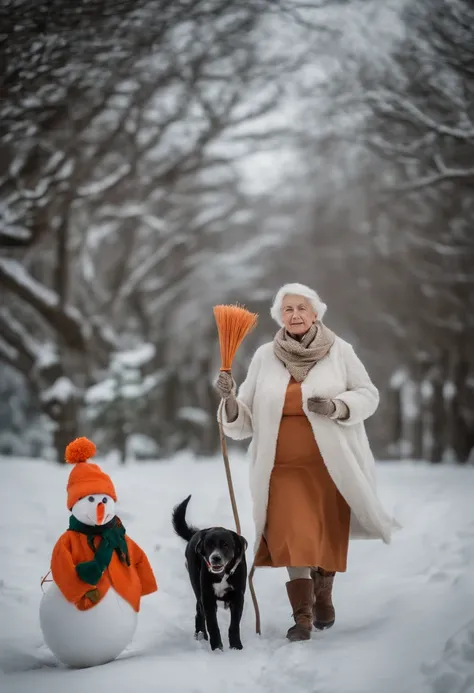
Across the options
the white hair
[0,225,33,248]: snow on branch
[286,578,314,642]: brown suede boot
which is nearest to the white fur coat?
the white hair

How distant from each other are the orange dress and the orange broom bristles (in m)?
0.43

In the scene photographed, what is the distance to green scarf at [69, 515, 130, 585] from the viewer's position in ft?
13.6

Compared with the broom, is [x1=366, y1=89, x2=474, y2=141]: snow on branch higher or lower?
higher

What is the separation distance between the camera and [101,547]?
13.9ft

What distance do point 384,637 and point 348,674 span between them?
52 centimetres

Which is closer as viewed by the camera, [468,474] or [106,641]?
[106,641]

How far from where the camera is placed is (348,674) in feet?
13.0

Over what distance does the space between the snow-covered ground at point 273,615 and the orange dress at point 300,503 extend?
1.55 feet

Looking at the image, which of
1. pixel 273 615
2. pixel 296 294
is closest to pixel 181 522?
pixel 273 615

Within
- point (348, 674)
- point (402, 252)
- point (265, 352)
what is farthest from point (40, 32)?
point (402, 252)

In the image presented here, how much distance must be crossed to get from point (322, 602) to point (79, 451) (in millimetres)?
1782

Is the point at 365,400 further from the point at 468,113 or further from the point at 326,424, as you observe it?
the point at 468,113

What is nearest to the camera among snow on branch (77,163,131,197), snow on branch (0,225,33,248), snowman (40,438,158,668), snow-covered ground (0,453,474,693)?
snow-covered ground (0,453,474,693)

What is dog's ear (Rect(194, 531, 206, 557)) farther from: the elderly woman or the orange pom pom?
the orange pom pom
